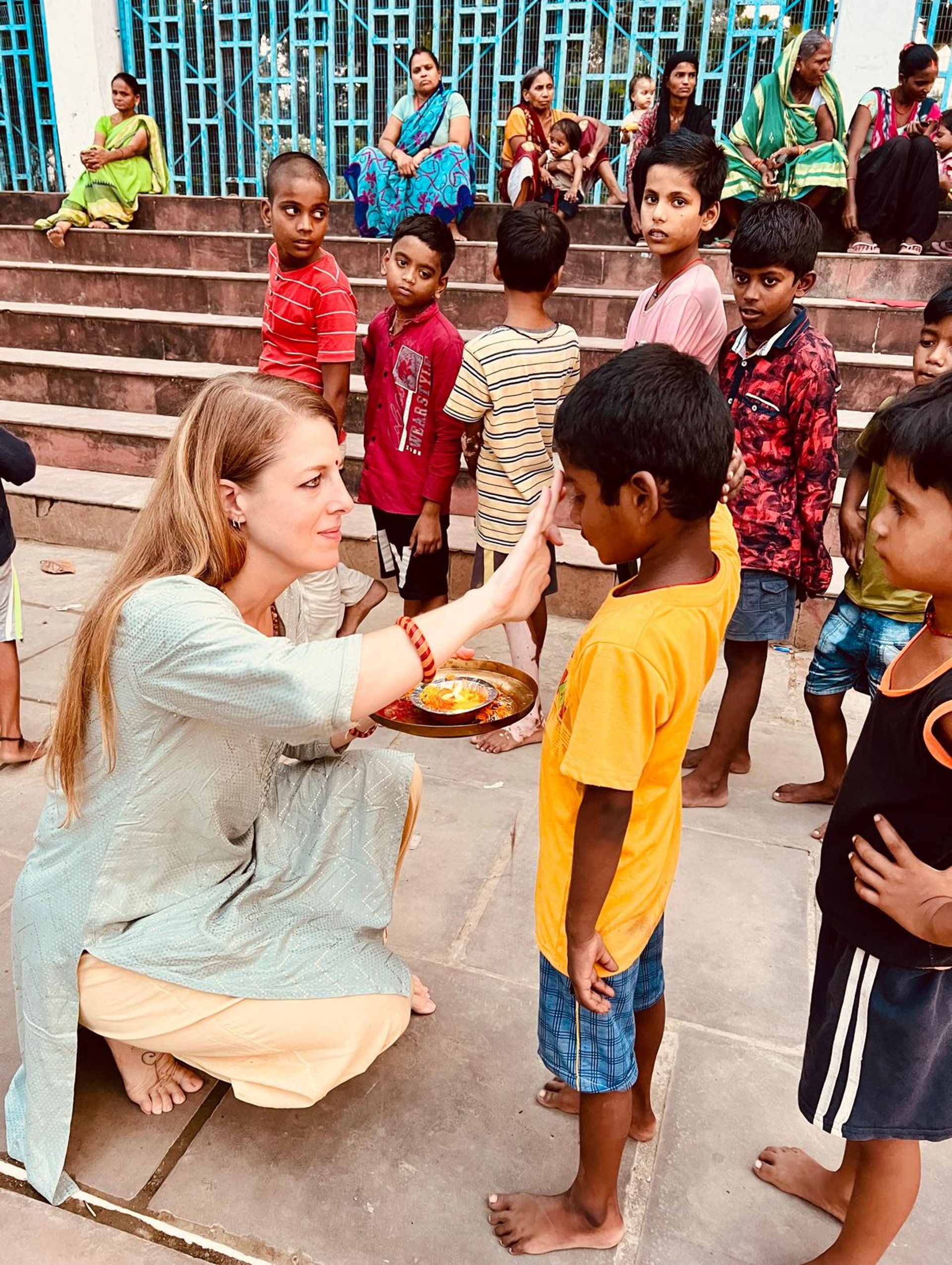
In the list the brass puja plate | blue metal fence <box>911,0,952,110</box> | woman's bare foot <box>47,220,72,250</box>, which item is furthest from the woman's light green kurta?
blue metal fence <box>911,0,952,110</box>

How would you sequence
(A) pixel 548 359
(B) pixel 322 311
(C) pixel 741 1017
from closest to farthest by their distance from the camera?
1. (C) pixel 741 1017
2. (A) pixel 548 359
3. (B) pixel 322 311

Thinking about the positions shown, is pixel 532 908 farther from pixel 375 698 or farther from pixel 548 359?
pixel 548 359

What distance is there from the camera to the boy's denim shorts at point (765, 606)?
2824 millimetres

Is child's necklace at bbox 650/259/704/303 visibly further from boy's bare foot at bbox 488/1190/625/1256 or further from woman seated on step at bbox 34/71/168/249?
woman seated on step at bbox 34/71/168/249

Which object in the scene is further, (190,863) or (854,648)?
(854,648)

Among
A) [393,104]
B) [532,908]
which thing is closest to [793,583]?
[532,908]

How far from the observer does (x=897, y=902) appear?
1221mm

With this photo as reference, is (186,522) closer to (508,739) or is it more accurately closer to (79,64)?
(508,739)

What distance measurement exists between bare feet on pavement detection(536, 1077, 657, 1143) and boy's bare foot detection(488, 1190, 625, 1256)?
0.19 m

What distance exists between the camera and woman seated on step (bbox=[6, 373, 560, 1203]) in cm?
155

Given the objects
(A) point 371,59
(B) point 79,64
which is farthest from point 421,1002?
(B) point 79,64

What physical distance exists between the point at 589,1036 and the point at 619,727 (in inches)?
21.2

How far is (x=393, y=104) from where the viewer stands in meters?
8.17

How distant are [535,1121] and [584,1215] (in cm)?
27
